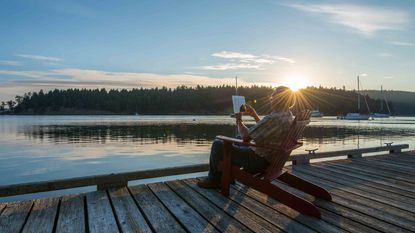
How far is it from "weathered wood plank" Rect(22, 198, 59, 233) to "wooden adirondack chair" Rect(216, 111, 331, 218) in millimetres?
2377

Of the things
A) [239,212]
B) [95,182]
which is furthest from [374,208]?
[95,182]

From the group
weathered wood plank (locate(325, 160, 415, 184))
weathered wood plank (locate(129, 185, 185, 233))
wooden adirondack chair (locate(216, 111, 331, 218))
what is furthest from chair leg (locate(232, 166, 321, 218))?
weathered wood plank (locate(325, 160, 415, 184))

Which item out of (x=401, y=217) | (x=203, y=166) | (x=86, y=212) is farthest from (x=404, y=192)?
(x=86, y=212)

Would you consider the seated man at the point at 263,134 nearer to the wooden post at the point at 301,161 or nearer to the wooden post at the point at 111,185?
the wooden post at the point at 111,185

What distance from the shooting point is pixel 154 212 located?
402cm

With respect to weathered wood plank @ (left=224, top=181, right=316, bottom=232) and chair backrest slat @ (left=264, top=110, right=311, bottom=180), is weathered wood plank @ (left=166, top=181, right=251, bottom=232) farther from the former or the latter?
chair backrest slat @ (left=264, top=110, right=311, bottom=180)

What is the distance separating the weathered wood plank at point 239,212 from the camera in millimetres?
3553

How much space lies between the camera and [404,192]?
5.15m

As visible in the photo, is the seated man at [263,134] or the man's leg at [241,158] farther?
the man's leg at [241,158]

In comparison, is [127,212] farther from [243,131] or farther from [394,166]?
[394,166]

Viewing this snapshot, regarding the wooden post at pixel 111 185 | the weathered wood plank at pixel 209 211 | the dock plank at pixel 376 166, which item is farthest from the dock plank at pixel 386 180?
the wooden post at pixel 111 185

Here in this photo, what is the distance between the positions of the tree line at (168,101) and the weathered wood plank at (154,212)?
124 metres

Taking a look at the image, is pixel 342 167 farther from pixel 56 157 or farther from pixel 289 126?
pixel 56 157

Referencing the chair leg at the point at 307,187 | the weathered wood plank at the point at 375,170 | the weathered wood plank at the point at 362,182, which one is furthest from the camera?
the weathered wood plank at the point at 375,170
